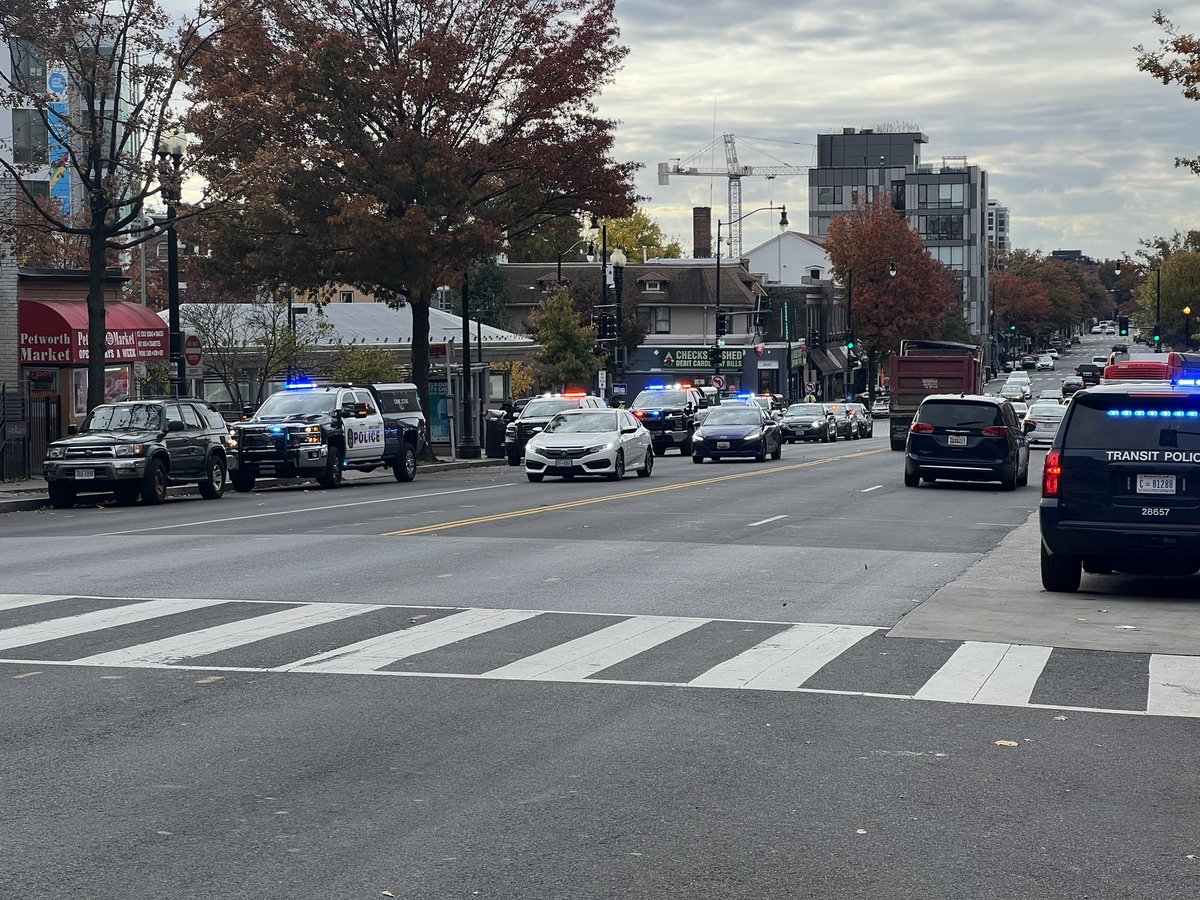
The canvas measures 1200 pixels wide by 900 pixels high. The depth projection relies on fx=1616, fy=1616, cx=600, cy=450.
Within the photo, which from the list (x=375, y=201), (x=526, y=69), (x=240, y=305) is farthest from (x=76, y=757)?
(x=240, y=305)

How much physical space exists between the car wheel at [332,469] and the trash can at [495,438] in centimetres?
1515

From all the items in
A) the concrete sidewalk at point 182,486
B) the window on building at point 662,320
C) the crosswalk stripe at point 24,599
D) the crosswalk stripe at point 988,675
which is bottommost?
the concrete sidewalk at point 182,486

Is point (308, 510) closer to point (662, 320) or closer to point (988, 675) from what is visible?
point (988, 675)

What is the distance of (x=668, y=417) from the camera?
162ft

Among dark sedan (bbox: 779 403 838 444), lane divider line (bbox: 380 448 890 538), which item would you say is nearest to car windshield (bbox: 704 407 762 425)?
lane divider line (bbox: 380 448 890 538)

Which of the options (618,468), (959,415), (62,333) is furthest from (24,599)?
(62,333)

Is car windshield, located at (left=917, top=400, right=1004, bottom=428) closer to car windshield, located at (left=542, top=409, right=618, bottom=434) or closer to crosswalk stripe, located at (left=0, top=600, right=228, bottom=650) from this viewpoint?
car windshield, located at (left=542, top=409, right=618, bottom=434)

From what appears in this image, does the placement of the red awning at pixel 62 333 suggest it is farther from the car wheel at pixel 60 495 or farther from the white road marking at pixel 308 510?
the white road marking at pixel 308 510

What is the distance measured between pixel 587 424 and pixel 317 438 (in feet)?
18.0

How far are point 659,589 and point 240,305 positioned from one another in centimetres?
5114

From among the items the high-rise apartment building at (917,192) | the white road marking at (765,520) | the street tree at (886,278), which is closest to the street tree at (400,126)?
the white road marking at (765,520)

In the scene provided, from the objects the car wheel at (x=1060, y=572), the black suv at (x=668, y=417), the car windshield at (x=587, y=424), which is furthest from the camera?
the black suv at (x=668, y=417)

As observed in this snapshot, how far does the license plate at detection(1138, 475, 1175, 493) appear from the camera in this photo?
14273 millimetres

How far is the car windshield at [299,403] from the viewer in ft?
107
